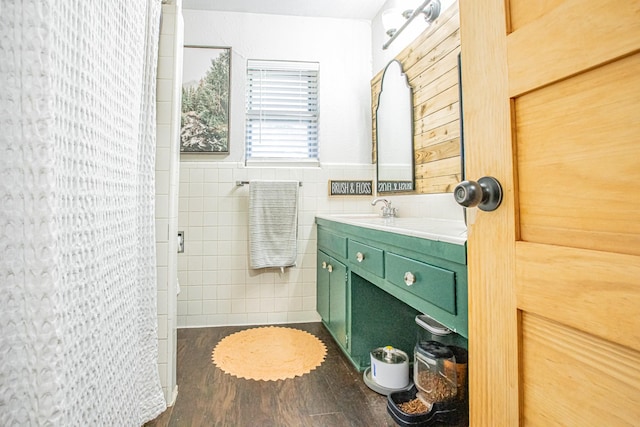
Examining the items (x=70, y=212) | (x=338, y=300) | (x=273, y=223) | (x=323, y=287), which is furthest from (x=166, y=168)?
(x=323, y=287)

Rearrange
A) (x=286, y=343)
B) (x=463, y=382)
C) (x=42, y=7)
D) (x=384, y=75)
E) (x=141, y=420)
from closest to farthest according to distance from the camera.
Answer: (x=42, y=7), (x=141, y=420), (x=463, y=382), (x=286, y=343), (x=384, y=75)

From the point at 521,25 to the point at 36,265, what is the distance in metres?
0.89

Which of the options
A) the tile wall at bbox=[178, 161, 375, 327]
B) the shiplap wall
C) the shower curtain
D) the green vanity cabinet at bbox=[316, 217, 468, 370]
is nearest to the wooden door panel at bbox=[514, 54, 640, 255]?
the green vanity cabinet at bbox=[316, 217, 468, 370]

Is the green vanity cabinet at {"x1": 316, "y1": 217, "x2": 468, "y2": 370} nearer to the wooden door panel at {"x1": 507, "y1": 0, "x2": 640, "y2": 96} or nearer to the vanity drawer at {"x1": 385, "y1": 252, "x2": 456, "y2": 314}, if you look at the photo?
the vanity drawer at {"x1": 385, "y1": 252, "x2": 456, "y2": 314}

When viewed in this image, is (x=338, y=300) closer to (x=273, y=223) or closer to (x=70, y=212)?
(x=273, y=223)

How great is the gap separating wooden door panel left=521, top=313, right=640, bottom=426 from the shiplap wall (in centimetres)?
129

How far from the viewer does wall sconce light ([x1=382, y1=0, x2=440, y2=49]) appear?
5.85 feet

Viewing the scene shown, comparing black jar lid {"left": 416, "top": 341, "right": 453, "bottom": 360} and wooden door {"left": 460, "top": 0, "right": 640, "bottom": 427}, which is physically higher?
wooden door {"left": 460, "top": 0, "right": 640, "bottom": 427}

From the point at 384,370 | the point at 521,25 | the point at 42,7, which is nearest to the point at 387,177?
the point at 384,370

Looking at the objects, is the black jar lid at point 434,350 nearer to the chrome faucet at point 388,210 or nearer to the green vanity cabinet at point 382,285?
the green vanity cabinet at point 382,285

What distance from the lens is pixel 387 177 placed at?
2428 mm

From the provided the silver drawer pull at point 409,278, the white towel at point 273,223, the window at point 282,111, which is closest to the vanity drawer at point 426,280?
the silver drawer pull at point 409,278

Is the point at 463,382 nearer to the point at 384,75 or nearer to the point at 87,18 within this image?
the point at 87,18

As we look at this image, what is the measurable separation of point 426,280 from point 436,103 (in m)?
1.18
